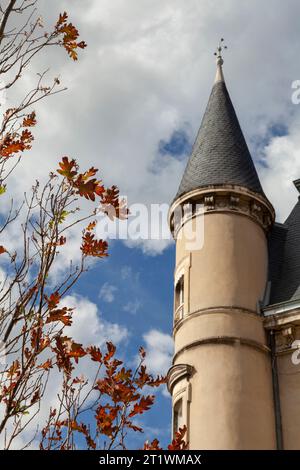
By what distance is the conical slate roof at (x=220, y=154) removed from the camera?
1762cm

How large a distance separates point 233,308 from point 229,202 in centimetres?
316

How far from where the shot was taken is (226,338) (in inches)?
587

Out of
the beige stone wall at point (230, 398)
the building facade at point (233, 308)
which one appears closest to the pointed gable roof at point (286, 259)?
the building facade at point (233, 308)

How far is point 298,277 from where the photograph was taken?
650 inches

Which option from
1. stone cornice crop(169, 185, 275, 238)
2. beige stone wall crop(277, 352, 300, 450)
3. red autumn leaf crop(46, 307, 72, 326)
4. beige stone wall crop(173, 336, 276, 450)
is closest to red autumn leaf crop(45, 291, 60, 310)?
red autumn leaf crop(46, 307, 72, 326)

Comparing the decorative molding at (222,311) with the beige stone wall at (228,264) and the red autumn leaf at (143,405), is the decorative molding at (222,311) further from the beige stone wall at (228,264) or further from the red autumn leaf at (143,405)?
the red autumn leaf at (143,405)

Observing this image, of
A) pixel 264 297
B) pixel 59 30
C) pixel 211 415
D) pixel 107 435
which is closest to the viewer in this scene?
pixel 107 435

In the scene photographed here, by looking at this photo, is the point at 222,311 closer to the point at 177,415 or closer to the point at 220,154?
the point at 177,415

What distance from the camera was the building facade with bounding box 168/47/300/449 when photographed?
1395 cm

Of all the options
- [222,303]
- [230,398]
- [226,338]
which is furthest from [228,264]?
[230,398]
